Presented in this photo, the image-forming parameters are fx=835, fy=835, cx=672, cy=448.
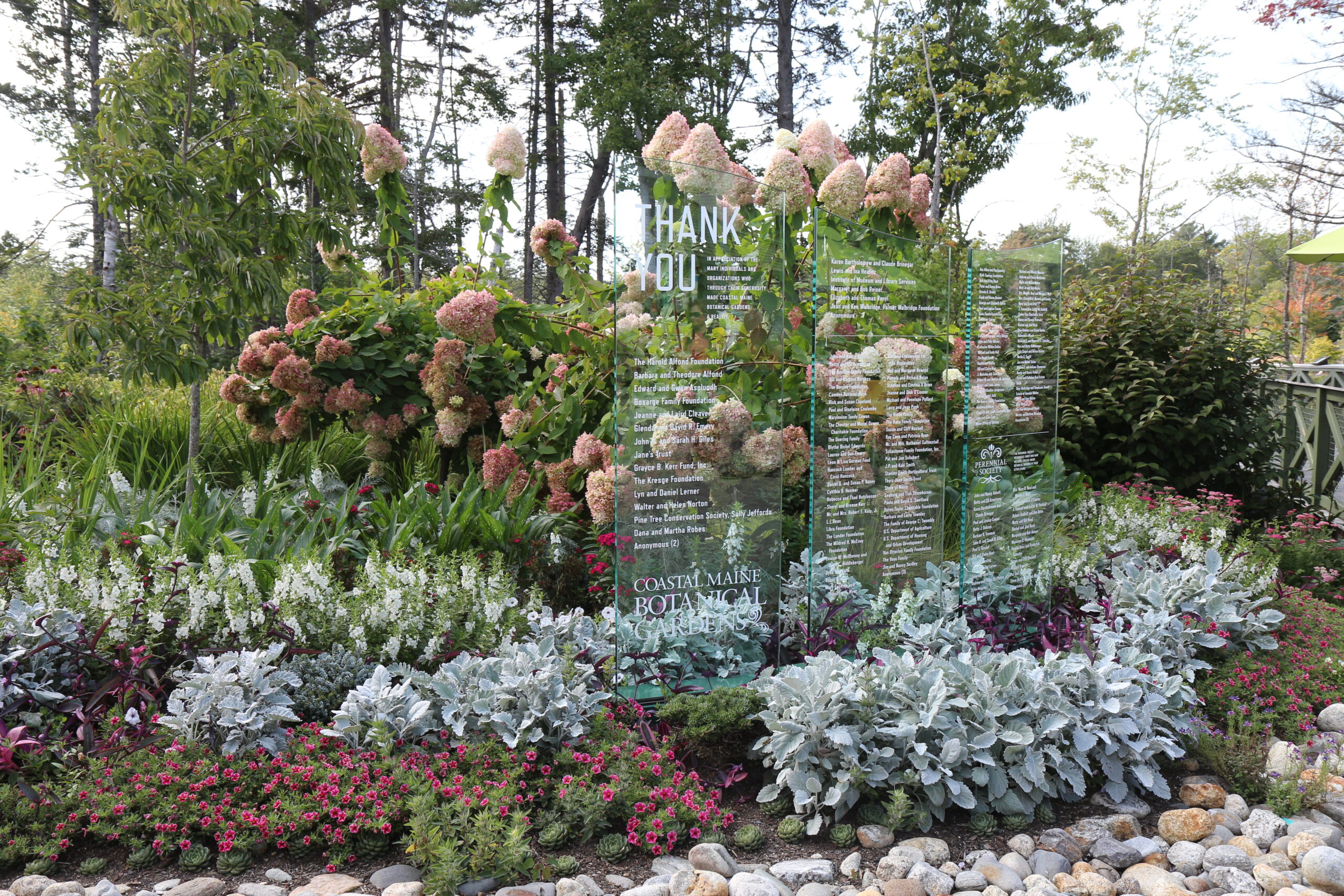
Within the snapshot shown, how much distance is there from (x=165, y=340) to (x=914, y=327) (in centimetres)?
354

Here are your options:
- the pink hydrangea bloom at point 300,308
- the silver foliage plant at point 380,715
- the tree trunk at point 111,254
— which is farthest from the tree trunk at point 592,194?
the silver foliage plant at point 380,715

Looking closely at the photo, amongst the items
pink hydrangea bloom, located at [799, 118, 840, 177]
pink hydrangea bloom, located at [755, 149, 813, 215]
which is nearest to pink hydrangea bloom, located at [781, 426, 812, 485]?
pink hydrangea bloom, located at [755, 149, 813, 215]

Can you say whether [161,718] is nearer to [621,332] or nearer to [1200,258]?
[621,332]

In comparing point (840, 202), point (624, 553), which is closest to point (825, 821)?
point (624, 553)

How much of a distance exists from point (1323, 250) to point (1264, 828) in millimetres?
4981

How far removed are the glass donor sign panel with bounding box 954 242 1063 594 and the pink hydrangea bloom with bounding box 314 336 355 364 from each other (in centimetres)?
366

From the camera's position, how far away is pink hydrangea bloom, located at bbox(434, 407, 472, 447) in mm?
4922

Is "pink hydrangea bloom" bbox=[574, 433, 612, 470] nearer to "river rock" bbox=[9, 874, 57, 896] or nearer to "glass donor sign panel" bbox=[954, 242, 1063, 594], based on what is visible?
"glass donor sign panel" bbox=[954, 242, 1063, 594]

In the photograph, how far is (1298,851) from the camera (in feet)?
8.25

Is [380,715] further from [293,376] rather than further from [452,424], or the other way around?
[293,376]

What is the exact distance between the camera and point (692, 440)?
312 centimetres

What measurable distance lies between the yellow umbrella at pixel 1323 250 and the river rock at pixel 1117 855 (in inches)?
199

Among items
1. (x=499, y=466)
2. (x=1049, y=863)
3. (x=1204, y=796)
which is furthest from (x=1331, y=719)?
(x=499, y=466)

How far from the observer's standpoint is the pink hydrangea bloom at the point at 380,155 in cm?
501
